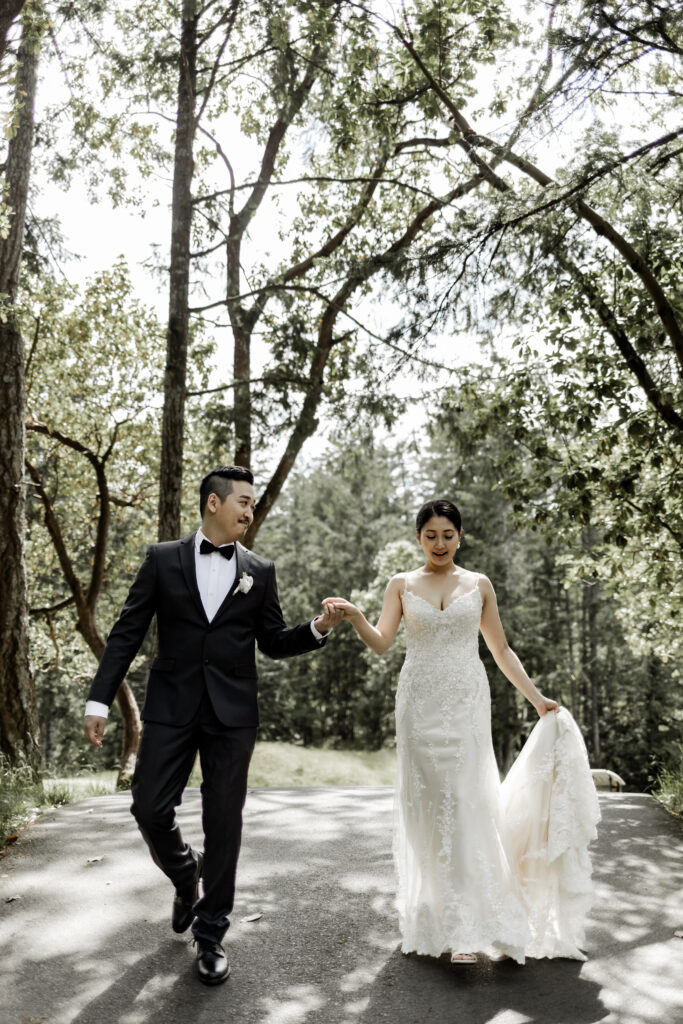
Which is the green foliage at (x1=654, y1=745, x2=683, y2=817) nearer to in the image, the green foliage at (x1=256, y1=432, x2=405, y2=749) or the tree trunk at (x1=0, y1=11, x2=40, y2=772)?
the tree trunk at (x1=0, y1=11, x2=40, y2=772)

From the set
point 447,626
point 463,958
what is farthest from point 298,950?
point 447,626

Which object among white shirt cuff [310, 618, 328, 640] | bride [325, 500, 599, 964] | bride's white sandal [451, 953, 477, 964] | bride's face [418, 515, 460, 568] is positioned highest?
bride's face [418, 515, 460, 568]

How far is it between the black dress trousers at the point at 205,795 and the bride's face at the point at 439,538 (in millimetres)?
1364

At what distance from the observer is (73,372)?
664 inches

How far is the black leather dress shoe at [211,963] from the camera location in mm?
3977

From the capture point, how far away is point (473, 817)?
4.33 metres

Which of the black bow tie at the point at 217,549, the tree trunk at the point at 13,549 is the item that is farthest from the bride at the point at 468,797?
the tree trunk at the point at 13,549

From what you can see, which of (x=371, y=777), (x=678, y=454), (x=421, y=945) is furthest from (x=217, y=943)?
(x=371, y=777)

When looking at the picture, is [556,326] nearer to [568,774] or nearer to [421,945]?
[568,774]

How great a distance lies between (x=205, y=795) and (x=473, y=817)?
1.28 m

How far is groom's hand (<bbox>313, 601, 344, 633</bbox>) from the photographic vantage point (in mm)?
4320

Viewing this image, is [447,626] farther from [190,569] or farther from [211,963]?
[211,963]

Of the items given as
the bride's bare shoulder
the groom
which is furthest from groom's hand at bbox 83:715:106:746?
the bride's bare shoulder

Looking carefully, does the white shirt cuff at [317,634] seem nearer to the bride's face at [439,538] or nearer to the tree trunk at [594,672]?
the bride's face at [439,538]
